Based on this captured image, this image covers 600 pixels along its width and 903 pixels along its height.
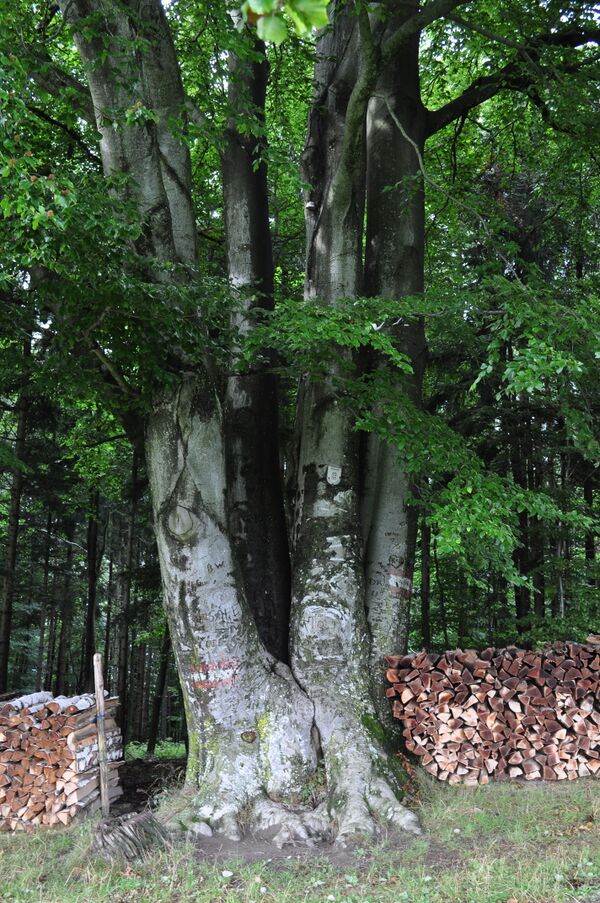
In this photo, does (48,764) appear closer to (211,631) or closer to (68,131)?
(211,631)

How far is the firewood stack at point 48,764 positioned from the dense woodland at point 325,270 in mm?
1422

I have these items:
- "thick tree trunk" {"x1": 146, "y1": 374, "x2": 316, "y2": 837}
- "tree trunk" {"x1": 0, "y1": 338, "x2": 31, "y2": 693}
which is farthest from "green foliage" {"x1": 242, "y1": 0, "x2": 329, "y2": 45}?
"tree trunk" {"x1": 0, "y1": 338, "x2": 31, "y2": 693}

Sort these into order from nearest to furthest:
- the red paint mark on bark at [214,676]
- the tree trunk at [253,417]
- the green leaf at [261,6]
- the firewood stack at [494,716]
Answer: the green leaf at [261,6] < the red paint mark on bark at [214,676] < the firewood stack at [494,716] < the tree trunk at [253,417]

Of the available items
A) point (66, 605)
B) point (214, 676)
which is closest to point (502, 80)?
point (214, 676)

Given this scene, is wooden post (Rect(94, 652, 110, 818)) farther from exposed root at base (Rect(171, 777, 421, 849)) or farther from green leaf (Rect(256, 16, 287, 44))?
green leaf (Rect(256, 16, 287, 44))

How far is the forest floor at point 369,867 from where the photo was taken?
4.18 m

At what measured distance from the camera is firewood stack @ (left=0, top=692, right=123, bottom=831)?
6262 mm

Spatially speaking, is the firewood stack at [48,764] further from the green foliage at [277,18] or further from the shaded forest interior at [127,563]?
the green foliage at [277,18]

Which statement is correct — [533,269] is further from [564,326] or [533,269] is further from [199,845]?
[199,845]

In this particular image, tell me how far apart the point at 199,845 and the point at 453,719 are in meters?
2.85

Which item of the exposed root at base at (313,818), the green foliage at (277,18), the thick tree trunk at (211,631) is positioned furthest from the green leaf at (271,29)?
the exposed root at base at (313,818)

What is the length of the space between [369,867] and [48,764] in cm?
330

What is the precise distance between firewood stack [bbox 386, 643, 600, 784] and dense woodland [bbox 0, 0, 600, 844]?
0.51 m

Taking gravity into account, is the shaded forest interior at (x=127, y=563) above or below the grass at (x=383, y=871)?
above
